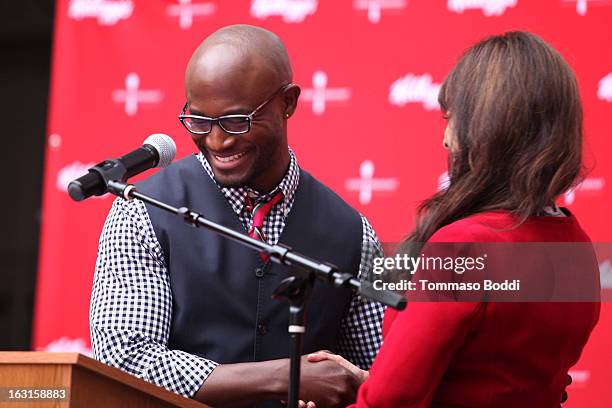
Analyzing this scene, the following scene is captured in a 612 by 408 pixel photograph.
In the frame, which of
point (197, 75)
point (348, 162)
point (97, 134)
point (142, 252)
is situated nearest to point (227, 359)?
point (142, 252)

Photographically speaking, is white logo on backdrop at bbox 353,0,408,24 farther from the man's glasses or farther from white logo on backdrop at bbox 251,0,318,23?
the man's glasses

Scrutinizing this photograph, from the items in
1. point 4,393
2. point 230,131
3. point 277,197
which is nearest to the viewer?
point 4,393

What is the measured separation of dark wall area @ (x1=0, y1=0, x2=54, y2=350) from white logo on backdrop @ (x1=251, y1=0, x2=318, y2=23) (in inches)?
58.4

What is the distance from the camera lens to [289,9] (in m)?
3.76

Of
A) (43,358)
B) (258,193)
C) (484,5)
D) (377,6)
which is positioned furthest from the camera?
(377,6)

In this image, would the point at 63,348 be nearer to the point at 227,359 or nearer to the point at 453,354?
the point at 227,359

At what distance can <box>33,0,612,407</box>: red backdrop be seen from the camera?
3.46 meters

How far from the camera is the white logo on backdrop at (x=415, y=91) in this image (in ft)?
11.8

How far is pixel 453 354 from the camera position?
1.91m

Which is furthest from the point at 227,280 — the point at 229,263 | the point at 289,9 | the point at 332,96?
the point at 289,9

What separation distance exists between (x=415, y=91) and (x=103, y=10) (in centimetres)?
133

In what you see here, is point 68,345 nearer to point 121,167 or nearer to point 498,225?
point 121,167

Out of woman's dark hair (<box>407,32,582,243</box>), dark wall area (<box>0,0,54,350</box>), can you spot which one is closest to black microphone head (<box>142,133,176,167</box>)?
woman's dark hair (<box>407,32,582,243</box>)

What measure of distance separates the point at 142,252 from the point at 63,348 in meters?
1.34
